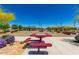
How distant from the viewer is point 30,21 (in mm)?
10180

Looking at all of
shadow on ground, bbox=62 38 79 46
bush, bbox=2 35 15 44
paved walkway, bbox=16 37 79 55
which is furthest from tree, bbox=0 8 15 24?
shadow on ground, bbox=62 38 79 46

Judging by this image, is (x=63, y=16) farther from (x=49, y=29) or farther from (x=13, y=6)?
(x=13, y=6)

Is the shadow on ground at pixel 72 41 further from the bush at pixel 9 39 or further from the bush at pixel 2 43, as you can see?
the bush at pixel 2 43

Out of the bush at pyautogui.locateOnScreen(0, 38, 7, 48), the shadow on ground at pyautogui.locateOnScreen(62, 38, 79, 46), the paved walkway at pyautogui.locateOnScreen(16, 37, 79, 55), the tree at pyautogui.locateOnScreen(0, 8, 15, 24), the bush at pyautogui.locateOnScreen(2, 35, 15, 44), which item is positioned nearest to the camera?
the paved walkway at pyautogui.locateOnScreen(16, 37, 79, 55)

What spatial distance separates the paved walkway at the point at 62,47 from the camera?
8.78 m

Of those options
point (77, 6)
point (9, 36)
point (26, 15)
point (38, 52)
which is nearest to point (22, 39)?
point (9, 36)

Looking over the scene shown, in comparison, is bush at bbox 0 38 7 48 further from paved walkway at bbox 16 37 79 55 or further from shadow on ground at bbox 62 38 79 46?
shadow on ground at bbox 62 38 79 46

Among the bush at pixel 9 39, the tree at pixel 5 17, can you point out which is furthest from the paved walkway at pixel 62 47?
the tree at pixel 5 17

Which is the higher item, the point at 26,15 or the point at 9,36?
the point at 26,15

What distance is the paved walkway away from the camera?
878cm

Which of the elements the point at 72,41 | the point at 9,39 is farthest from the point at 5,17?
the point at 72,41

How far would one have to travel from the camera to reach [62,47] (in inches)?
383
